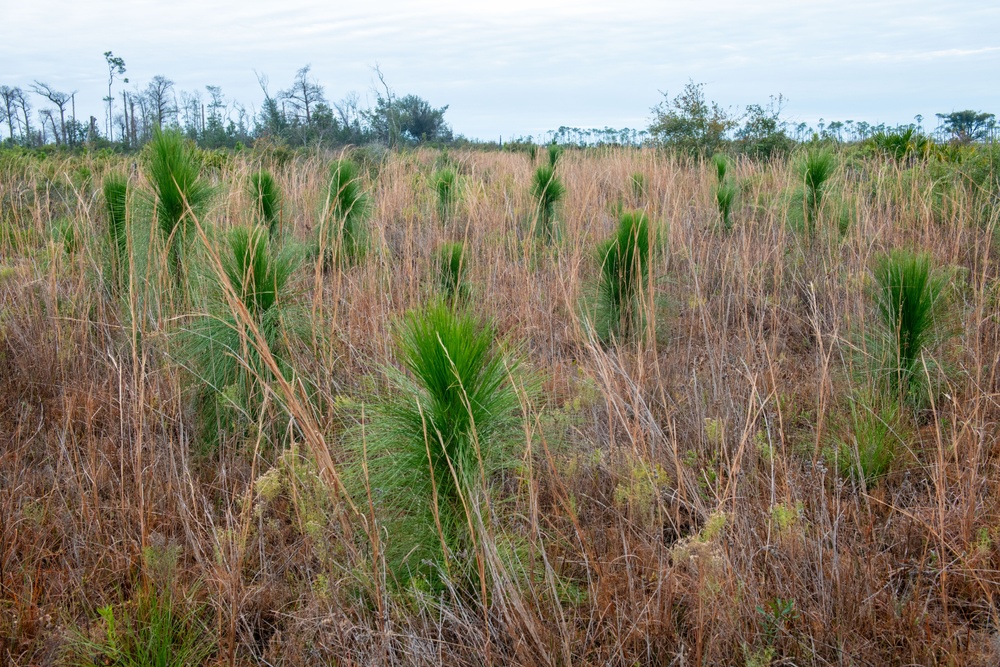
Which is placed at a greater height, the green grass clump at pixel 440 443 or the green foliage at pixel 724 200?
the green foliage at pixel 724 200

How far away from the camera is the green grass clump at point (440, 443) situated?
1719mm

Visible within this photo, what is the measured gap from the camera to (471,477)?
1.92m

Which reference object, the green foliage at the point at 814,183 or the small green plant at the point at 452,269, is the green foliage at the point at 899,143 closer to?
the green foliage at the point at 814,183

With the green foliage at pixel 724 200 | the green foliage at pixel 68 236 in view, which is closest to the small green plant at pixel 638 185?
the green foliage at pixel 724 200

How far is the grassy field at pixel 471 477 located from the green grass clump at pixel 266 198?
84cm

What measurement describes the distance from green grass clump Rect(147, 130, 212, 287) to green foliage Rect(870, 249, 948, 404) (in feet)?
10.6

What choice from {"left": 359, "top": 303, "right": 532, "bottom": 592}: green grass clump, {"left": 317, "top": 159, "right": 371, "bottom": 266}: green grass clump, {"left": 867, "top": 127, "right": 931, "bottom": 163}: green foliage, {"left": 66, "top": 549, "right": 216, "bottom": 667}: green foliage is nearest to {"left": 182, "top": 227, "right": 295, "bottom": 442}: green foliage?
Answer: {"left": 66, "top": 549, "right": 216, "bottom": 667}: green foliage

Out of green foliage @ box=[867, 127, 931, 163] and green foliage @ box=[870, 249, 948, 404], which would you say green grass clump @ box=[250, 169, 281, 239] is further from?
green foliage @ box=[867, 127, 931, 163]

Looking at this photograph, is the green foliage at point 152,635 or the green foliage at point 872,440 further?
the green foliage at point 872,440

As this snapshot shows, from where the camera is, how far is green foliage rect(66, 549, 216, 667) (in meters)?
1.83

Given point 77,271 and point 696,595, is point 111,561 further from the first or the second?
point 77,271

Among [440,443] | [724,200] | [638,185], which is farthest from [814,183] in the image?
[440,443]

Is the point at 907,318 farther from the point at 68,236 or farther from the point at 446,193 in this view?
the point at 68,236

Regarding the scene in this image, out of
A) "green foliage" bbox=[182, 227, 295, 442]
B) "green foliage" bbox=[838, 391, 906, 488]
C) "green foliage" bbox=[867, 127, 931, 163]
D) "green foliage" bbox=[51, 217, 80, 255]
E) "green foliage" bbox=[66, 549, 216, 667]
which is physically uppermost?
"green foliage" bbox=[867, 127, 931, 163]
